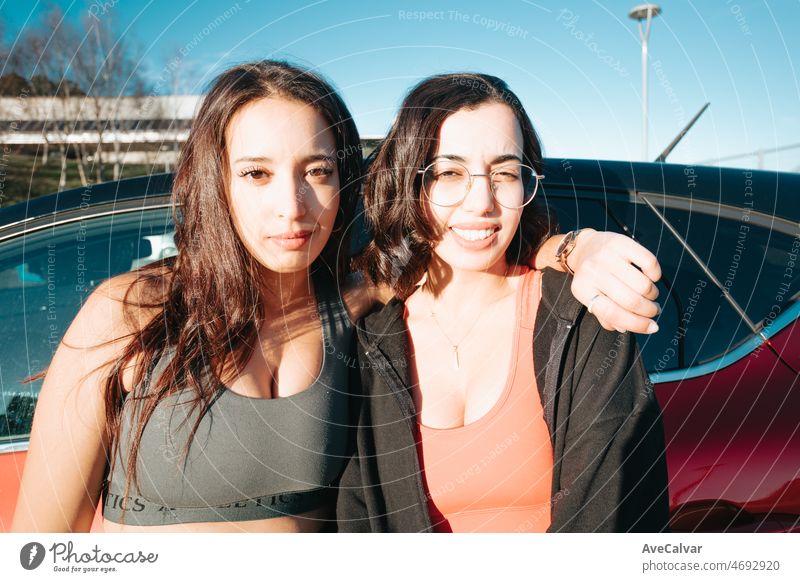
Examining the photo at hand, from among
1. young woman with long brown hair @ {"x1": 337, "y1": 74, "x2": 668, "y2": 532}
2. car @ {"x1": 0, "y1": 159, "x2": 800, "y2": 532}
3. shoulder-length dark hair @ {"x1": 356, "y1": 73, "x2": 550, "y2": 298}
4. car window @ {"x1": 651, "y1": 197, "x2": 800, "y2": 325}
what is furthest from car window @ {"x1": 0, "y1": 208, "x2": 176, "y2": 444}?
car window @ {"x1": 651, "y1": 197, "x2": 800, "y2": 325}

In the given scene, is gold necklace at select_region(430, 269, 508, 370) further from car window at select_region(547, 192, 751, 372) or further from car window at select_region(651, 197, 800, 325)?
car window at select_region(651, 197, 800, 325)

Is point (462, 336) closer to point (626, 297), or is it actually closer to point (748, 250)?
point (626, 297)

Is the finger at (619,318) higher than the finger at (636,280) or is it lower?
lower

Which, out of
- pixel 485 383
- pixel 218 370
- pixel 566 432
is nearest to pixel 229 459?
pixel 218 370

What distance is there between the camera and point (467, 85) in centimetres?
166

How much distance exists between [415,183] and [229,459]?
2.90 feet

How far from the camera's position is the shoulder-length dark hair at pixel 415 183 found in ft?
5.43

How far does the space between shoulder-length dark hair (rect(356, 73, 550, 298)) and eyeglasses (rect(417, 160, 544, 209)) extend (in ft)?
0.12

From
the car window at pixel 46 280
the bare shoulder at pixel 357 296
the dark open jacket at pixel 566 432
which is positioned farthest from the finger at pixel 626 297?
the car window at pixel 46 280

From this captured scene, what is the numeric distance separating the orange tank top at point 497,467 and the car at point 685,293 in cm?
38

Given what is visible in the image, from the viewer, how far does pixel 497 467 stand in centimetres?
156
